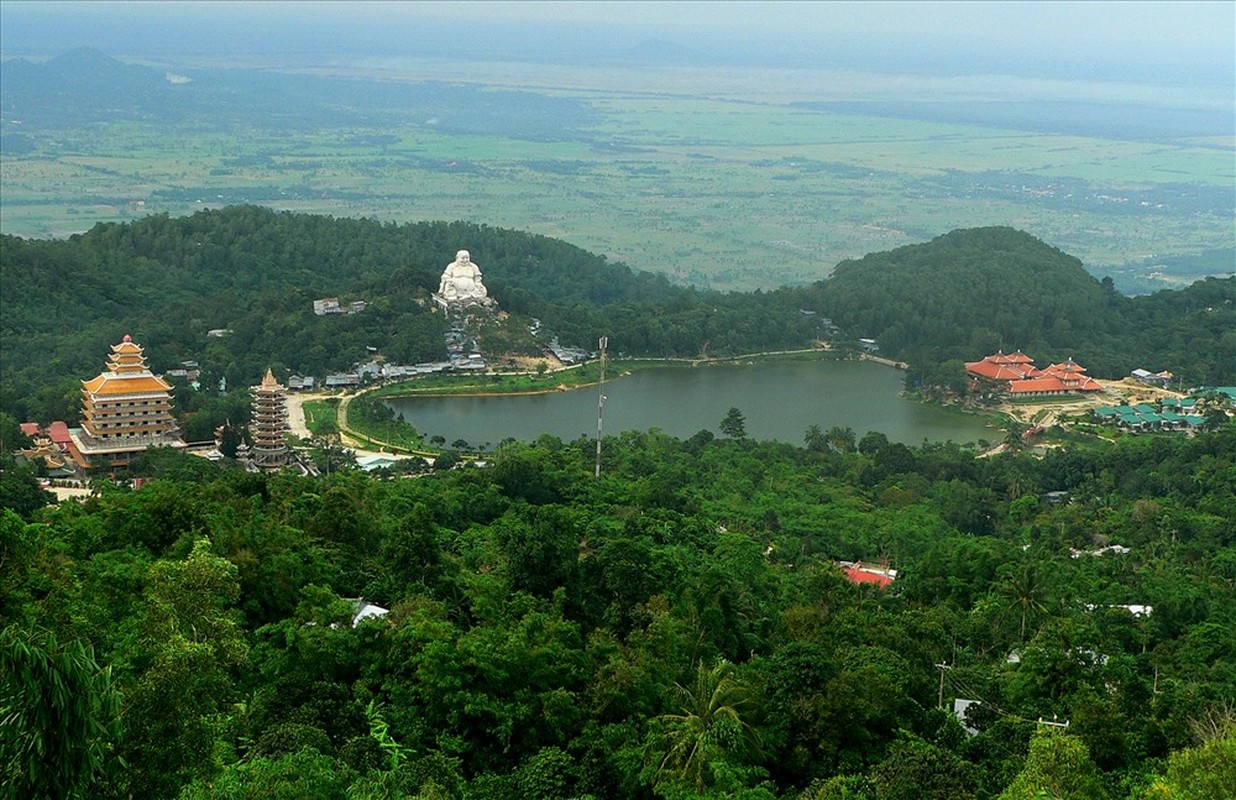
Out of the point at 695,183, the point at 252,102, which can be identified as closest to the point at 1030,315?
the point at 695,183

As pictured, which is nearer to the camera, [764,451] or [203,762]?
[203,762]

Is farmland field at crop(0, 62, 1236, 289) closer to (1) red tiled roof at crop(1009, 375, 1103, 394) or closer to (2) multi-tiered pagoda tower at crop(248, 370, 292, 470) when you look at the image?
(1) red tiled roof at crop(1009, 375, 1103, 394)

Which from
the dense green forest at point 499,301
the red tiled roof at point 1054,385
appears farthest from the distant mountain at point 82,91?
the red tiled roof at point 1054,385

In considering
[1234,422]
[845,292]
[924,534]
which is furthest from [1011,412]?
[924,534]

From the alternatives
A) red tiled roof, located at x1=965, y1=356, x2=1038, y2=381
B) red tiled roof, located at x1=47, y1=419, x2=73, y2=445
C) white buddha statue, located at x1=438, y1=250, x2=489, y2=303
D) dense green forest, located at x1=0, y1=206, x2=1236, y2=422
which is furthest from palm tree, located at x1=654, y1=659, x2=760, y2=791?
white buddha statue, located at x1=438, y1=250, x2=489, y2=303

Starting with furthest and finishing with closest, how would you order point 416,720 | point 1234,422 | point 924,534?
point 1234,422, point 924,534, point 416,720

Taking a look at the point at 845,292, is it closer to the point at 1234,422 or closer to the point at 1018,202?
the point at 1234,422
